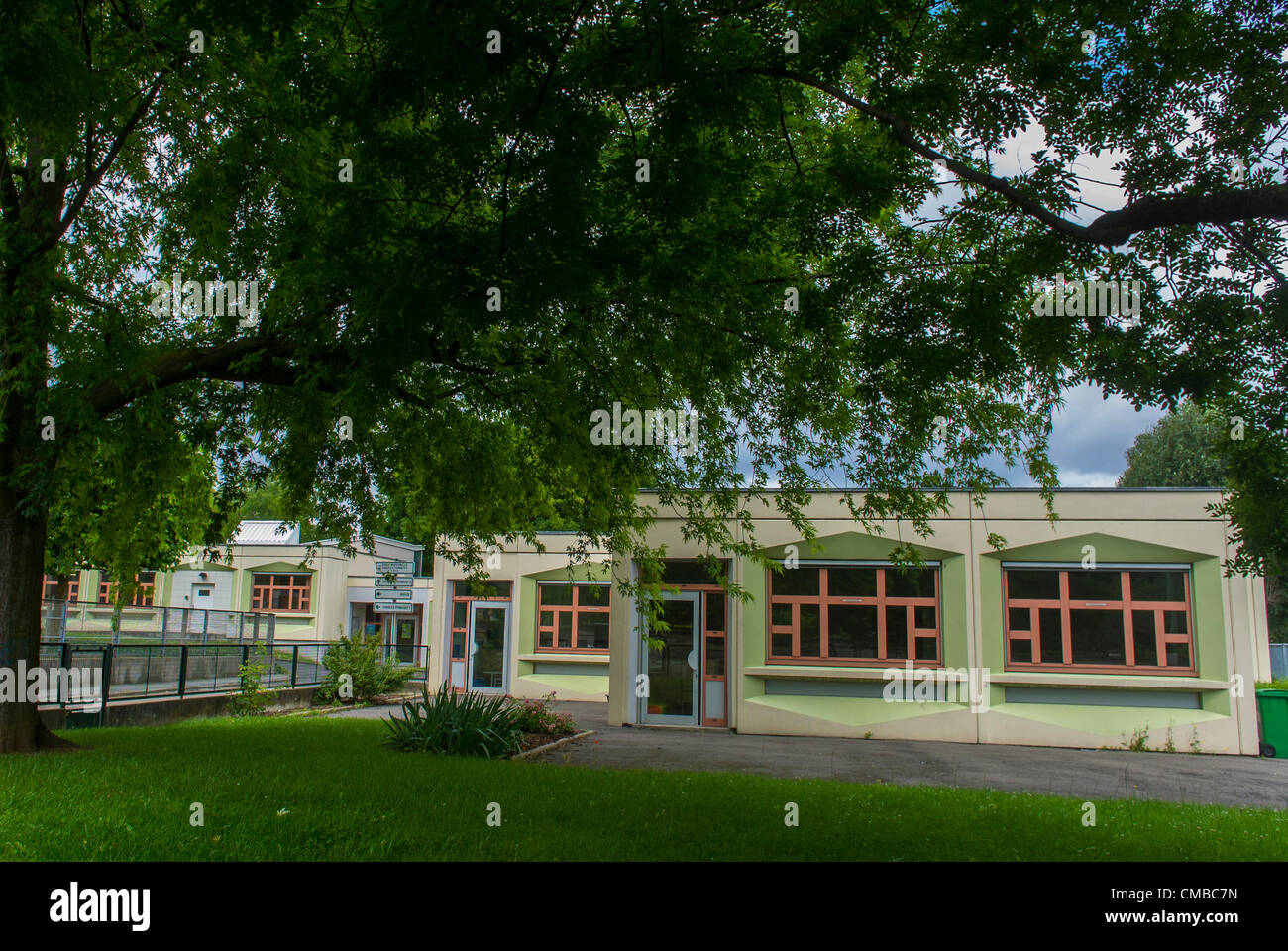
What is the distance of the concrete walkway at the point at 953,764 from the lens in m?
12.4

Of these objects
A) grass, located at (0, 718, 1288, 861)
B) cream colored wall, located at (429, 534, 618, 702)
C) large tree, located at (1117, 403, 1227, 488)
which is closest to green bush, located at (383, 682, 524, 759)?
grass, located at (0, 718, 1288, 861)

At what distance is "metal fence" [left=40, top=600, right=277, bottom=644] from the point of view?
16922 mm

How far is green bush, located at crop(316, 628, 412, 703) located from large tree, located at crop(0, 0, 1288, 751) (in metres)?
10.2

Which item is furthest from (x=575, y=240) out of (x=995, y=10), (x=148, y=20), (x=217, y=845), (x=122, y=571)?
(x=122, y=571)

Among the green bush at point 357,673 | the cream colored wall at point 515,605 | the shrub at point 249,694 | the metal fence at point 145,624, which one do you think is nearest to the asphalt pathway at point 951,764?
the shrub at point 249,694

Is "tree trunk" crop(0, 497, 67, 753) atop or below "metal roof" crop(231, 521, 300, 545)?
below

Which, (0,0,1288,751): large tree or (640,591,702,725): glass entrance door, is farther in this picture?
(640,591,702,725): glass entrance door

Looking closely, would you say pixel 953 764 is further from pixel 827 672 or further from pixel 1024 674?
pixel 1024 674

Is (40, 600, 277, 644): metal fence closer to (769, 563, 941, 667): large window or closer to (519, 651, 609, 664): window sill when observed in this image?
(519, 651, 609, 664): window sill

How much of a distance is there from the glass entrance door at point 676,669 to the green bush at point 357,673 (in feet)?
24.7

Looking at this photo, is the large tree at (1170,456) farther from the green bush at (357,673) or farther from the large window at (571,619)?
the green bush at (357,673)

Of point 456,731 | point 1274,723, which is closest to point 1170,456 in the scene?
point 1274,723

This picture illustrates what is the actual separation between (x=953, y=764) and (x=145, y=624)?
16172 mm
